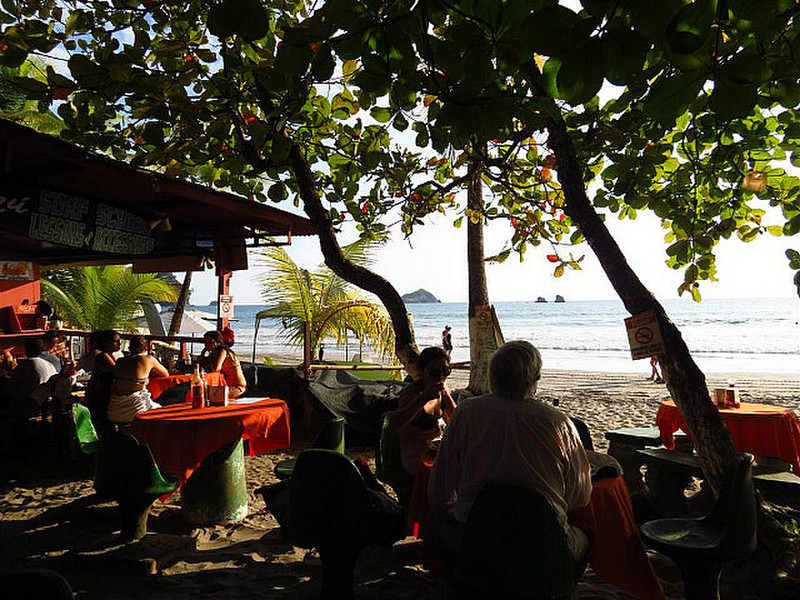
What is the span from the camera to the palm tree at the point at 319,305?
10.3 m

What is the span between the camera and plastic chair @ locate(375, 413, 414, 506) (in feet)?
12.1

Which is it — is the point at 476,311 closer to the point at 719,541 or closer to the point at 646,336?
the point at 646,336

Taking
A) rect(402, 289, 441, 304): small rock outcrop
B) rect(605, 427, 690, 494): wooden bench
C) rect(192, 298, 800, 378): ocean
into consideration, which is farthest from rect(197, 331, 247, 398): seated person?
rect(402, 289, 441, 304): small rock outcrop

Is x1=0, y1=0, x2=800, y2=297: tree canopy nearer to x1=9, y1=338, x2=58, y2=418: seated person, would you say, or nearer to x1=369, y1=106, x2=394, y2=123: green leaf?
x1=369, y1=106, x2=394, y2=123: green leaf

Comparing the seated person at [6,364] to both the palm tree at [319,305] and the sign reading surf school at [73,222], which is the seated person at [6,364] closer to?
the sign reading surf school at [73,222]

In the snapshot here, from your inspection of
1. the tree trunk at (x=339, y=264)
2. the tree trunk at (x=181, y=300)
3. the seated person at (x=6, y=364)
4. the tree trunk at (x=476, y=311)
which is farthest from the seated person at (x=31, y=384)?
the tree trunk at (x=181, y=300)

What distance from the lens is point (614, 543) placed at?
2.50 m

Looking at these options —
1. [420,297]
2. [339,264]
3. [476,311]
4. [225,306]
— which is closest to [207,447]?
[339,264]

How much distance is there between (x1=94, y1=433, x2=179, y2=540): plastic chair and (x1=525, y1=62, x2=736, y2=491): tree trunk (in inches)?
131

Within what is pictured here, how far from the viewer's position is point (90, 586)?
314 centimetres

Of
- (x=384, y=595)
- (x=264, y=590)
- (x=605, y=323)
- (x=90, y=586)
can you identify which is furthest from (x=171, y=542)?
(x=605, y=323)

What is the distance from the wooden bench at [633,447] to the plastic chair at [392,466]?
2.32 metres

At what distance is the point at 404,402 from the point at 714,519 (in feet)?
5.85

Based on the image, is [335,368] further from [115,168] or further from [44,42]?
[44,42]
